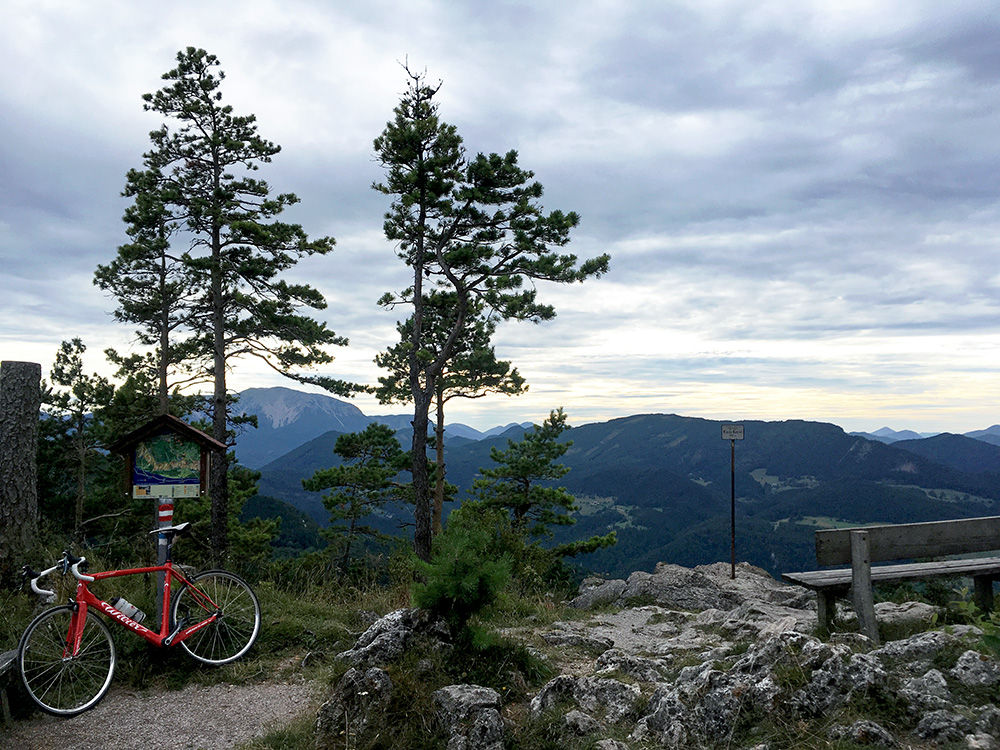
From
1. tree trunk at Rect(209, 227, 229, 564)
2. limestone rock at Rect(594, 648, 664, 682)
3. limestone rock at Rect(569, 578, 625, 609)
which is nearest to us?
limestone rock at Rect(594, 648, 664, 682)

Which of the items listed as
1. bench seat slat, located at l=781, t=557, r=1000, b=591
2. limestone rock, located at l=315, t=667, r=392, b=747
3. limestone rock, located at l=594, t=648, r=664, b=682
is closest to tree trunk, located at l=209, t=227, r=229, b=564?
limestone rock, located at l=315, t=667, r=392, b=747

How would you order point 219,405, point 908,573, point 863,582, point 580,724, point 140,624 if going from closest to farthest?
point 580,724 < point 140,624 < point 863,582 < point 908,573 < point 219,405

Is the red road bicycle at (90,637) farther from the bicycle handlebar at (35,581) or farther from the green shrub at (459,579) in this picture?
the green shrub at (459,579)

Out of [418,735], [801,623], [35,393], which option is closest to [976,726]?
[418,735]

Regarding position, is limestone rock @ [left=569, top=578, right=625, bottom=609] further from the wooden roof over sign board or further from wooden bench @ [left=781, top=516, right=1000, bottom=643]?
the wooden roof over sign board

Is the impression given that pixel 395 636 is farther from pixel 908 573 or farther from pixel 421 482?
pixel 421 482

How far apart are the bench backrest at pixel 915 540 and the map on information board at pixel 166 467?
6.29m

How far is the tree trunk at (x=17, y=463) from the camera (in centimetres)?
615

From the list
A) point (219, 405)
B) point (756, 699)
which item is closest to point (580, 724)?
point (756, 699)

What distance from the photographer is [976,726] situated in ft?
10.5

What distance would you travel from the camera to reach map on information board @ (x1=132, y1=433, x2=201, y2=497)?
6.03m

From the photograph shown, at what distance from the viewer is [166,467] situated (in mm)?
6117

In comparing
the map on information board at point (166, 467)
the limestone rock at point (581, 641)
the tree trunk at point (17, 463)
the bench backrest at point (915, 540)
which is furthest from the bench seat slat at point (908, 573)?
the tree trunk at point (17, 463)

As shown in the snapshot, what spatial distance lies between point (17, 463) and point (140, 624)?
2532 millimetres
